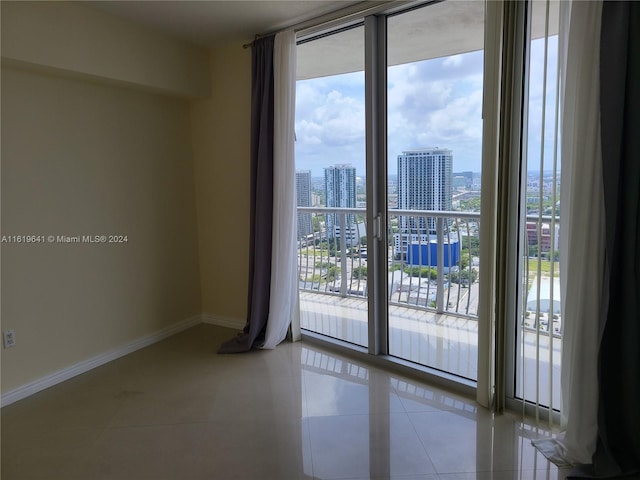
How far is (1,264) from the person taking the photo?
2664 millimetres

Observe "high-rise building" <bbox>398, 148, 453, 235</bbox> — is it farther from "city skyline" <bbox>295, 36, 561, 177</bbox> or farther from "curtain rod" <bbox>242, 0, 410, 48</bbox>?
"curtain rod" <bbox>242, 0, 410, 48</bbox>

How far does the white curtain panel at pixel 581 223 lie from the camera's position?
1.83 metres

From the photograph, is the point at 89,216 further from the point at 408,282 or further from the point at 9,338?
the point at 408,282

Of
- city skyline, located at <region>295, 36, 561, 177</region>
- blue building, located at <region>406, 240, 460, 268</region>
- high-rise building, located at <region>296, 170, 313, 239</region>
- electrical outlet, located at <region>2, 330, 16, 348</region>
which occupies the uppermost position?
city skyline, located at <region>295, 36, 561, 177</region>

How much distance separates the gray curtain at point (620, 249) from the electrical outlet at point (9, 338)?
3.09 m

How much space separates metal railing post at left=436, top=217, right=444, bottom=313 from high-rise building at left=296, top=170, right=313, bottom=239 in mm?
1171

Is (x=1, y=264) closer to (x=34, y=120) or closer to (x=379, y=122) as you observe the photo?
(x=34, y=120)

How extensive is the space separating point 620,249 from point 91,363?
3.27m

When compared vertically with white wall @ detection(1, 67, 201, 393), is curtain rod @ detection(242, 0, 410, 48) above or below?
above

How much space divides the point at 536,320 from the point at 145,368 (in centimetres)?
256

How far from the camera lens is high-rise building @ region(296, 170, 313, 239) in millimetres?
3845

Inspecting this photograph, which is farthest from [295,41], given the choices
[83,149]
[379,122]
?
[83,149]

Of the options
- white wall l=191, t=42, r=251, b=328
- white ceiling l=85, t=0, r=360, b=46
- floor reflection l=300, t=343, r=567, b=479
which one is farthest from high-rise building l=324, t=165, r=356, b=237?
floor reflection l=300, t=343, r=567, b=479

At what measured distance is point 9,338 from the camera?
2713 mm
